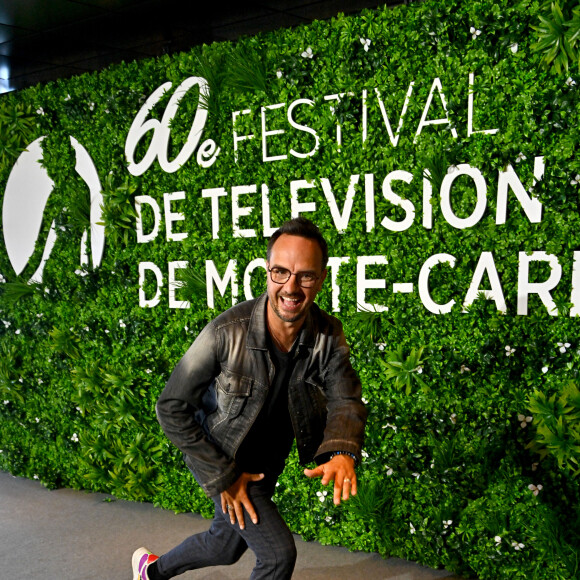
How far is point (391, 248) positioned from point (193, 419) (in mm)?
1571

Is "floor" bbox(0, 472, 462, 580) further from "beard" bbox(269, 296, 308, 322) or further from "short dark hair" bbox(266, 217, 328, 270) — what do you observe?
"short dark hair" bbox(266, 217, 328, 270)

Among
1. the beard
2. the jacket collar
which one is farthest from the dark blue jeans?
the beard

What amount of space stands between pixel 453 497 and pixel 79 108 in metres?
3.35

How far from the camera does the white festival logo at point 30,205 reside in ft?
15.3

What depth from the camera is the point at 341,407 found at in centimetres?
244

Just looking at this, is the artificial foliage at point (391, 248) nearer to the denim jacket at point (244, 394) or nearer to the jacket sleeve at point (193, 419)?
the denim jacket at point (244, 394)

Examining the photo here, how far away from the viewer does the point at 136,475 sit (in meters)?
4.49

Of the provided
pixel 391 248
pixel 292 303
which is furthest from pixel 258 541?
pixel 391 248

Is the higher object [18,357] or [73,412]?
[18,357]

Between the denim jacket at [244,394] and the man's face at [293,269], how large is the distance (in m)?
0.13

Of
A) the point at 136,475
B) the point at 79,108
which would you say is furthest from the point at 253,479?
the point at 79,108

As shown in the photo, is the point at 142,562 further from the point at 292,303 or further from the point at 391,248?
the point at 391,248

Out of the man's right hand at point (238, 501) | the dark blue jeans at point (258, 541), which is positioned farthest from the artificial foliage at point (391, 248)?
the man's right hand at point (238, 501)

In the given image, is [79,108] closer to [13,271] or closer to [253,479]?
[13,271]
